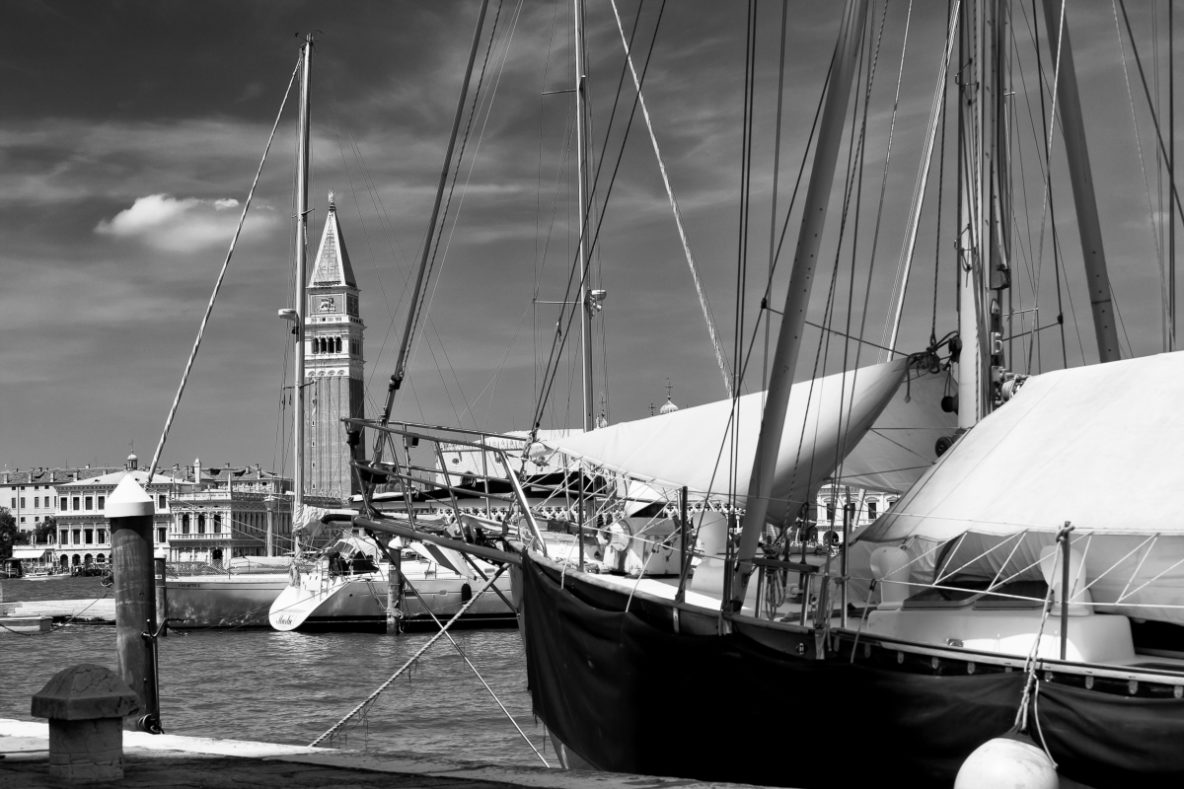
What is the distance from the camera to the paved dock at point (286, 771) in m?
7.59

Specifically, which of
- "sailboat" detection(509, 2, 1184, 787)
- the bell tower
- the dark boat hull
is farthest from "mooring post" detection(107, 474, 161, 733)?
the bell tower

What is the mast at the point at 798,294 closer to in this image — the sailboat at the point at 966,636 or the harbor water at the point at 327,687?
the sailboat at the point at 966,636

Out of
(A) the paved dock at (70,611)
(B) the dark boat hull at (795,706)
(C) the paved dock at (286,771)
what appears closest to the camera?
(C) the paved dock at (286,771)

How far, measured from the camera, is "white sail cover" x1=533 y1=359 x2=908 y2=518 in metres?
13.2

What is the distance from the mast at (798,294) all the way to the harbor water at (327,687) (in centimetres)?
543

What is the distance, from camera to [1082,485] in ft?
30.9

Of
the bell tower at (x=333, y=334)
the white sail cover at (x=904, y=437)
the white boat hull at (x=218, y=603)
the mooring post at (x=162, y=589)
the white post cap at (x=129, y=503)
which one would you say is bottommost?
the white boat hull at (x=218, y=603)

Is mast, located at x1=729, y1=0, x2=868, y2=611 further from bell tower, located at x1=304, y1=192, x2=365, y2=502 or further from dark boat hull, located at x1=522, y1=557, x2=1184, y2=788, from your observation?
bell tower, located at x1=304, y1=192, x2=365, y2=502

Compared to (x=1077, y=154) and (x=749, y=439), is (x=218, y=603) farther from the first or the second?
(x=1077, y=154)

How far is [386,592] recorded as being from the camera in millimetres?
47062

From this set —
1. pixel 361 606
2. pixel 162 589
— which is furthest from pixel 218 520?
pixel 162 589

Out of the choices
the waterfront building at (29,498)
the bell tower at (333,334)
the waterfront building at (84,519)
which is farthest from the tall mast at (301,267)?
the waterfront building at (29,498)

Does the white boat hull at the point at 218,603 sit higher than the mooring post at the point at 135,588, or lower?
lower

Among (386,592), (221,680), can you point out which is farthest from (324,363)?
(221,680)
